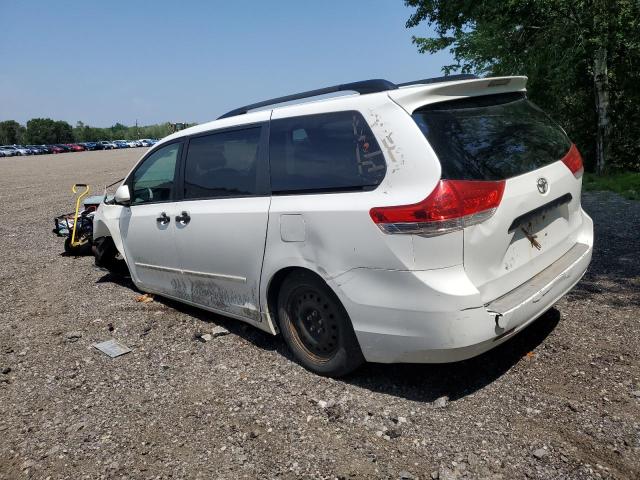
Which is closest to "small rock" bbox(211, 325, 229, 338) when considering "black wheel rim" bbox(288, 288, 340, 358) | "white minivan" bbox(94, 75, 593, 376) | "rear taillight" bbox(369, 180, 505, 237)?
"white minivan" bbox(94, 75, 593, 376)

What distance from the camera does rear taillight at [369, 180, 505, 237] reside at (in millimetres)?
2729

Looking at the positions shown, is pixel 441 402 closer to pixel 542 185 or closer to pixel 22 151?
pixel 542 185

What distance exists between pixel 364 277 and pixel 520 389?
1246 mm

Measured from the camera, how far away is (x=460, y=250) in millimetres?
2770

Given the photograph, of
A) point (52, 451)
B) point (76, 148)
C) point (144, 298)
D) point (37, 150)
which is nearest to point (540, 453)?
point (52, 451)

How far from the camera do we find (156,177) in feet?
15.9

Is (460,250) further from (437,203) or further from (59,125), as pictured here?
(59,125)

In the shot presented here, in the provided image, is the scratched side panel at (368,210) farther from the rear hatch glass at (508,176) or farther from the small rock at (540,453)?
the small rock at (540,453)

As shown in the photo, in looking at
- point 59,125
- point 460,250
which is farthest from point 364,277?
point 59,125

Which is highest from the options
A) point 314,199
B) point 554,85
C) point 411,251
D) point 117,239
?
point 554,85

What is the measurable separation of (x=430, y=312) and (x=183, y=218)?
2.40 m

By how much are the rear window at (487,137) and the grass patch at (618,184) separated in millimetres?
7314

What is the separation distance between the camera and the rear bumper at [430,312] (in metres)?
2.78

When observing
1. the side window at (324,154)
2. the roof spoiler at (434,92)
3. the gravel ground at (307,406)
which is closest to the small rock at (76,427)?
the gravel ground at (307,406)
